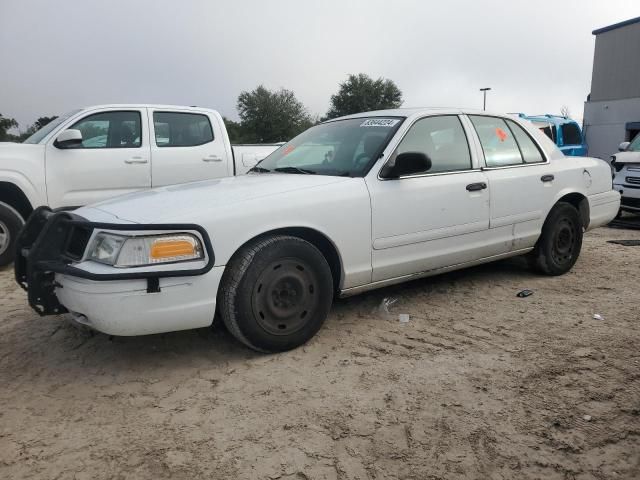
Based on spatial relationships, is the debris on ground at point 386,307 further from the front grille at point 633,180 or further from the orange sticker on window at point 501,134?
the front grille at point 633,180

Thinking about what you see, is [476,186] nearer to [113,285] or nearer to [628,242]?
[113,285]

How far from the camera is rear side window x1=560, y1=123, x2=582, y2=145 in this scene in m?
12.8

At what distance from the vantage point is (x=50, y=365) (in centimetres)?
318

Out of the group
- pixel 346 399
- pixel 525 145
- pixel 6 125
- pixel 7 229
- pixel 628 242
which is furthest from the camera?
pixel 6 125

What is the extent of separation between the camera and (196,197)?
3238mm

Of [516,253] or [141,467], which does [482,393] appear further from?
[516,253]

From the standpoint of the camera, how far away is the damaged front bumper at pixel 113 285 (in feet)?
9.02

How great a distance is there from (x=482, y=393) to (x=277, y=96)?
4738 centimetres

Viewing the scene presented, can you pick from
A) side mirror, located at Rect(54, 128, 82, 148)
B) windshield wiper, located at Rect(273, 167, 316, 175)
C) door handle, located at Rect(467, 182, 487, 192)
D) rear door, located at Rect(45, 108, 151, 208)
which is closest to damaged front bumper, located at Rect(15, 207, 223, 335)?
windshield wiper, located at Rect(273, 167, 316, 175)

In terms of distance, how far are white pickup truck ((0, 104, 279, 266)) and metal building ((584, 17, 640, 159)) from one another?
17.0 meters

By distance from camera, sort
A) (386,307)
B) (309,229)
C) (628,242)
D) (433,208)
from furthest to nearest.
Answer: (628,242)
(386,307)
(433,208)
(309,229)

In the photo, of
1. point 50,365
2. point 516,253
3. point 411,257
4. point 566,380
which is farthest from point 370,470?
point 516,253

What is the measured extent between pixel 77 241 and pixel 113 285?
0.52 meters

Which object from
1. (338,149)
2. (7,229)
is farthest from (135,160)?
(338,149)
